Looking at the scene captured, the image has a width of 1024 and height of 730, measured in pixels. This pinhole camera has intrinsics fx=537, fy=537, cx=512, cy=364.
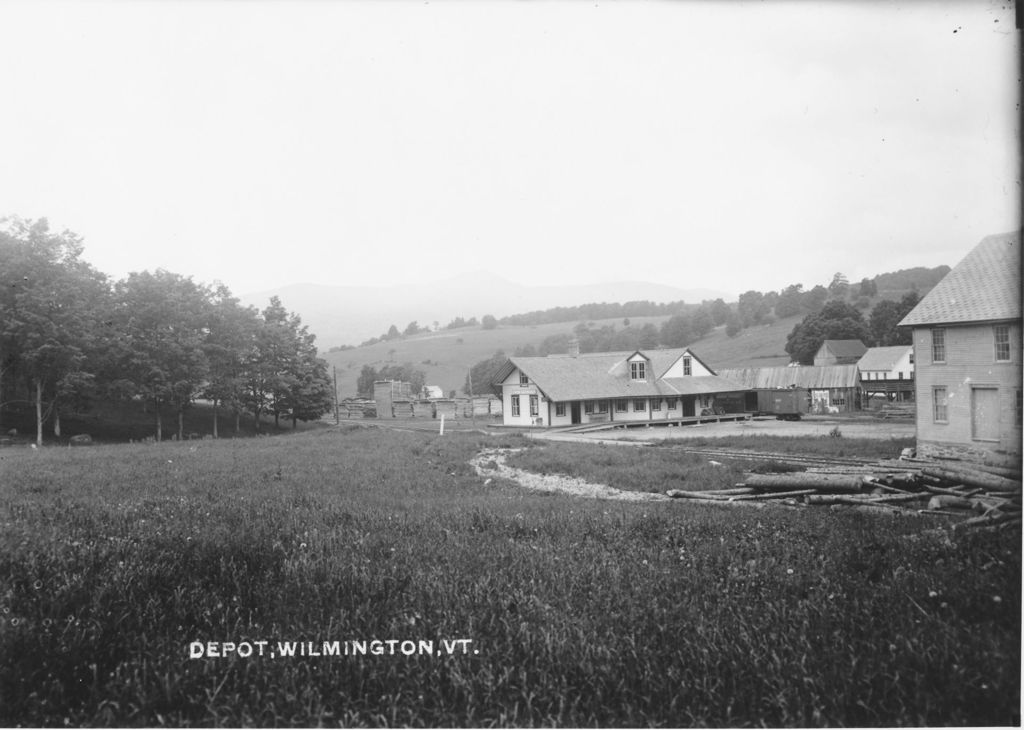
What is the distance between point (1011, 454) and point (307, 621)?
5.49 metres

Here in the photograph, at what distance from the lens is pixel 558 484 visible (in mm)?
14305

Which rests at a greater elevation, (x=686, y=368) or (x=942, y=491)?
(x=686, y=368)

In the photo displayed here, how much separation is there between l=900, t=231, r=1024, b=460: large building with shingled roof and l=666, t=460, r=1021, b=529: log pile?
309 mm

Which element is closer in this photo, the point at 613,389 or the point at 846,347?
the point at 846,347

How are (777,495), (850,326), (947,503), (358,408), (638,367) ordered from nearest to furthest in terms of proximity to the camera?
(947,503), (777,495), (850,326), (638,367), (358,408)

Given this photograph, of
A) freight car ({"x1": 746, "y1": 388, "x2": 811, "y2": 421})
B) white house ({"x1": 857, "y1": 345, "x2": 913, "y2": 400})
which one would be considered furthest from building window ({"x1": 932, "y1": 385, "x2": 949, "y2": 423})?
freight car ({"x1": 746, "y1": 388, "x2": 811, "y2": 421})

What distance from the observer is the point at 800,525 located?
20.5 ft

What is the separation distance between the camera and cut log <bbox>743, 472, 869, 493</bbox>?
9336mm

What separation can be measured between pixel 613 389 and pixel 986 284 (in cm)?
3462

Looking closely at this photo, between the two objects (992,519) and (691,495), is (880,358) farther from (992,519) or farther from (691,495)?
(992,519)

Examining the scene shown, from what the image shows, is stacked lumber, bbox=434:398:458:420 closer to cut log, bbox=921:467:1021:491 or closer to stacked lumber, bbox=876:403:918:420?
stacked lumber, bbox=876:403:918:420

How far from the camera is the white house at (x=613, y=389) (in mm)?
36938

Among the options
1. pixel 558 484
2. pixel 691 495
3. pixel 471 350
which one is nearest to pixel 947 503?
pixel 691 495

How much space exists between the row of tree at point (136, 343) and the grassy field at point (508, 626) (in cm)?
344
